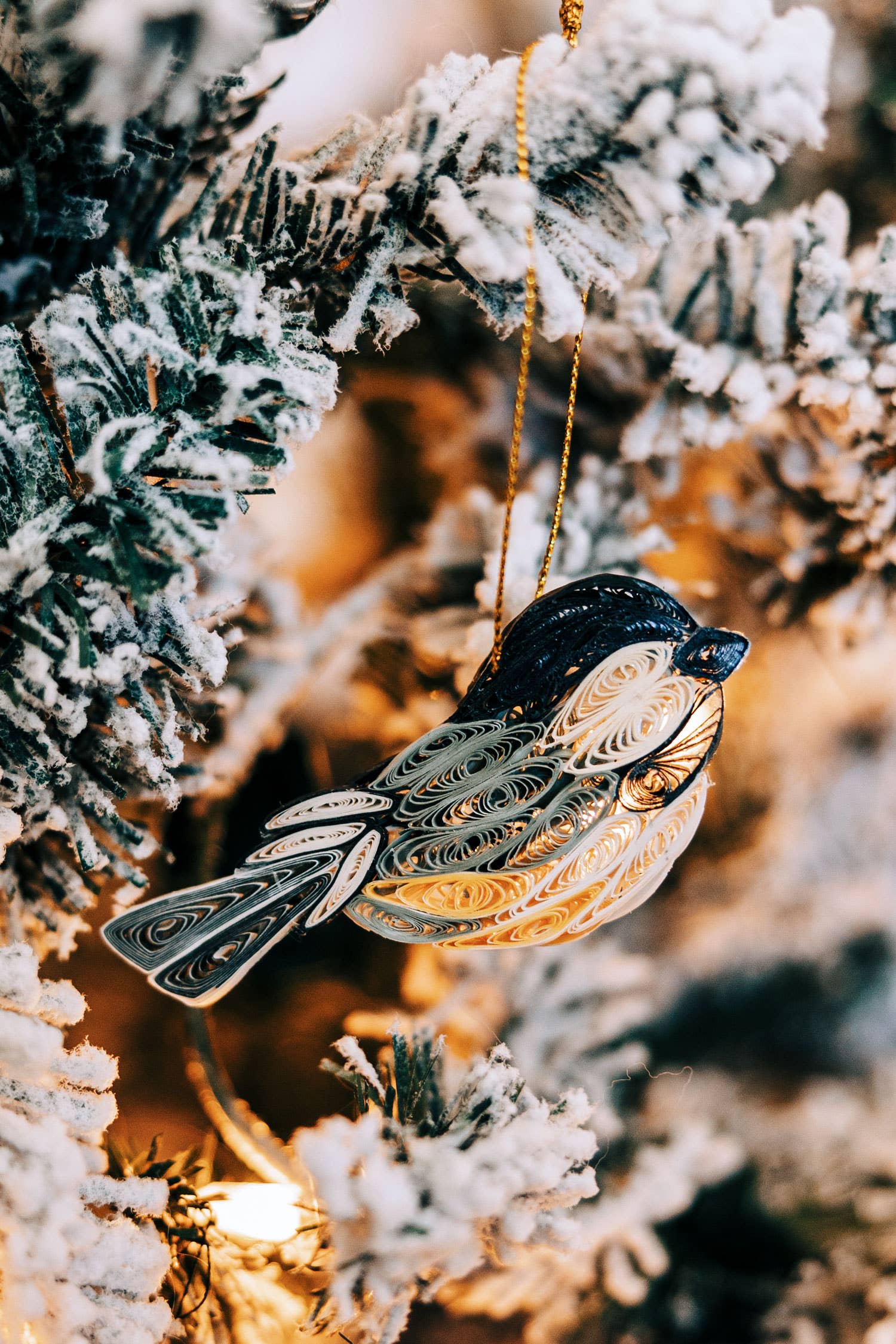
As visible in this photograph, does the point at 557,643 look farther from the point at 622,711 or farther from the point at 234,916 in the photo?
the point at 234,916

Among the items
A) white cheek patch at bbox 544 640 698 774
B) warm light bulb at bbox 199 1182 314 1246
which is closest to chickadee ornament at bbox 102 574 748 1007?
white cheek patch at bbox 544 640 698 774

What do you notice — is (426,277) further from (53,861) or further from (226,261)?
(53,861)

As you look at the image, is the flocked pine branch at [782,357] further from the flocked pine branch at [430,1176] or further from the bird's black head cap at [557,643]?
the flocked pine branch at [430,1176]

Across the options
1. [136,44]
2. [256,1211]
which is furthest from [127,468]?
[256,1211]

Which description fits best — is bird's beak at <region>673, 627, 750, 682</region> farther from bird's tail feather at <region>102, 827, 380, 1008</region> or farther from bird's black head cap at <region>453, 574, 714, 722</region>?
bird's tail feather at <region>102, 827, 380, 1008</region>

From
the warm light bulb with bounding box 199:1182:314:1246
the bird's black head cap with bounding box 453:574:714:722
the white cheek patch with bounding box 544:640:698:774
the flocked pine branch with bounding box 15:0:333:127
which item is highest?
the flocked pine branch with bounding box 15:0:333:127

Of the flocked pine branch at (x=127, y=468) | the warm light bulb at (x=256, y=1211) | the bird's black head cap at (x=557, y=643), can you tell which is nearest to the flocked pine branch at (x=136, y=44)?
the flocked pine branch at (x=127, y=468)

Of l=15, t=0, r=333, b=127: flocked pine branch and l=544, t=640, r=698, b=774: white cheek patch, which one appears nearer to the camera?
l=15, t=0, r=333, b=127: flocked pine branch
